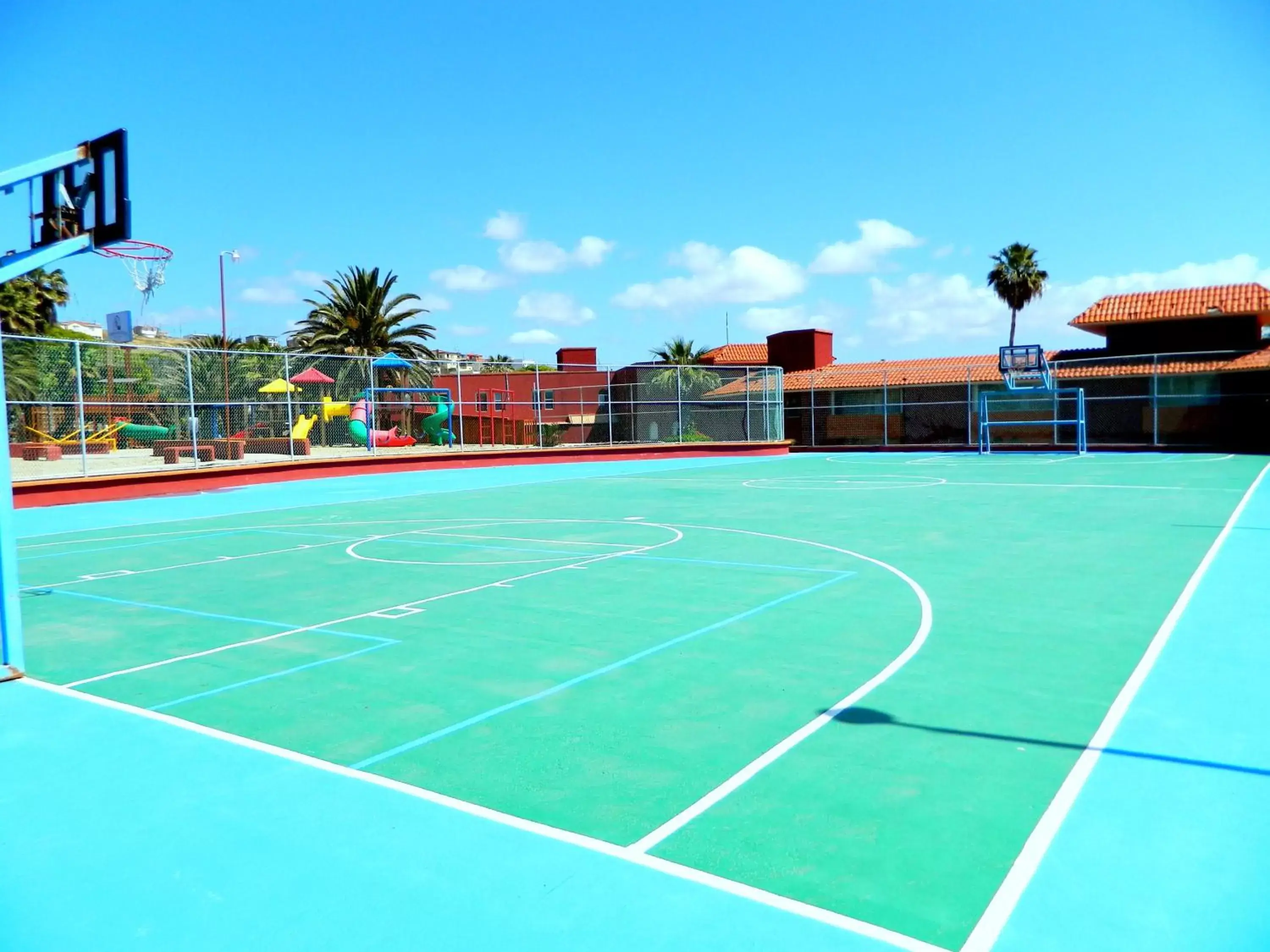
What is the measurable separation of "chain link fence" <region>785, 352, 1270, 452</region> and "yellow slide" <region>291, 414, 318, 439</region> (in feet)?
59.7

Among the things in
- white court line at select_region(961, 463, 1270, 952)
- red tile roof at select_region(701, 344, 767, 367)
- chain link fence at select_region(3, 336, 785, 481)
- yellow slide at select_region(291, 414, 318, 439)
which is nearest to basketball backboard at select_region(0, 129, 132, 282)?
white court line at select_region(961, 463, 1270, 952)

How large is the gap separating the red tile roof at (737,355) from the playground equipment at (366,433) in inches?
1228

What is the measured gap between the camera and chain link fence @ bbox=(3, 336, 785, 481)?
18.6 m

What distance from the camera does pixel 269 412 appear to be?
25.2m

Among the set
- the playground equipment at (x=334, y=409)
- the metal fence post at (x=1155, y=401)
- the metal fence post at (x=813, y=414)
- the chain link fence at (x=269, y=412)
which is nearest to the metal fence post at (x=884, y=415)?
the metal fence post at (x=813, y=414)

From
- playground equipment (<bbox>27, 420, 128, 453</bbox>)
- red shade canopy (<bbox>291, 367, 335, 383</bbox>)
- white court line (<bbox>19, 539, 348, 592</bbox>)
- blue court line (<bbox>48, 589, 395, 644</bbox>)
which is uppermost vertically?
red shade canopy (<bbox>291, 367, 335, 383</bbox>)

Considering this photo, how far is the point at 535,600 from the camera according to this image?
830 cm

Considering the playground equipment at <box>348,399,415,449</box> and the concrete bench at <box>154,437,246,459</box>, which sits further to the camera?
the playground equipment at <box>348,399,415,449</box>

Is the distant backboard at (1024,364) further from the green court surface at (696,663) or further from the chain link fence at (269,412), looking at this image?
the green court surface at (696,663)

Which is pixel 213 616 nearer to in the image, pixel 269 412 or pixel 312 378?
pixel 312 378

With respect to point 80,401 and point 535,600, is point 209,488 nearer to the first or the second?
point 80,401

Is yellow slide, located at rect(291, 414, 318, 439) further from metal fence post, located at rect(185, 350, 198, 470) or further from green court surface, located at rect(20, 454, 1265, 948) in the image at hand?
green court surface, located at rect(20, 454, 1265, 948)

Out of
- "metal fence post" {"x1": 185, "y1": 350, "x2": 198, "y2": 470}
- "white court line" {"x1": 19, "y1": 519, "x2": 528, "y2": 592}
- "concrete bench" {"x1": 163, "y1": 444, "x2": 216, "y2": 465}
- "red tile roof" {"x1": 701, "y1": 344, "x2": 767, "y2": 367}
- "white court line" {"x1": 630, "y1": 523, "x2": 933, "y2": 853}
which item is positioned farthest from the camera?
"red tile roof" {"x1": 701, "y1": 344, "x2": 767, "y2": 367}

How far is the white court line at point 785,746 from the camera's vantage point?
3.79 m
